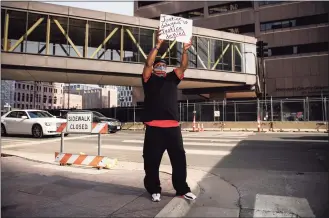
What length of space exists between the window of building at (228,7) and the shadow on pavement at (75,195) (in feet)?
142

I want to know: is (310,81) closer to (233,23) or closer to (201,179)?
(233,23)

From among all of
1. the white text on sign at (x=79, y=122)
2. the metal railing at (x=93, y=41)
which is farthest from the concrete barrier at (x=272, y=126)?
the white text on sign at (x=79, y=122)

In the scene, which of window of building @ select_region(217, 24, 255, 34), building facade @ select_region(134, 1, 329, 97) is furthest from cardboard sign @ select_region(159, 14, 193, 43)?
window of building @ select_region(217, 24, 255, 34)

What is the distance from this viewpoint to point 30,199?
3.76 meters

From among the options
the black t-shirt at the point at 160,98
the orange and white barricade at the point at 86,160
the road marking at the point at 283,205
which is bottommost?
the road marking at the point at 283,205

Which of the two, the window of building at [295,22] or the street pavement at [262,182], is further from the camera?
the window of building at [295,22]

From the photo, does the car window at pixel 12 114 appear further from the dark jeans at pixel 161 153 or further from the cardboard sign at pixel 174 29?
the cardboard sign at pixel 174 29

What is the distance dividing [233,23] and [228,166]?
3980 cm

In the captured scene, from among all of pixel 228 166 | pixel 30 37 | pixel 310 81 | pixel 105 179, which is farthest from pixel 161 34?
pixel 310 81

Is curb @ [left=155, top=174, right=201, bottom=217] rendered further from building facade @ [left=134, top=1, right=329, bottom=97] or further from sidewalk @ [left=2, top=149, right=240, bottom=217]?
building facade @ [left=134, top=1, right=329, bottom=97]

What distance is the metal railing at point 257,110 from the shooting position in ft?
75.6

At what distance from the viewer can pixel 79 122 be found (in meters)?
6.57

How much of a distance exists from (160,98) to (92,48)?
21648 mm

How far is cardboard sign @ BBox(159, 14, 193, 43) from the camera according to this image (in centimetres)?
396
